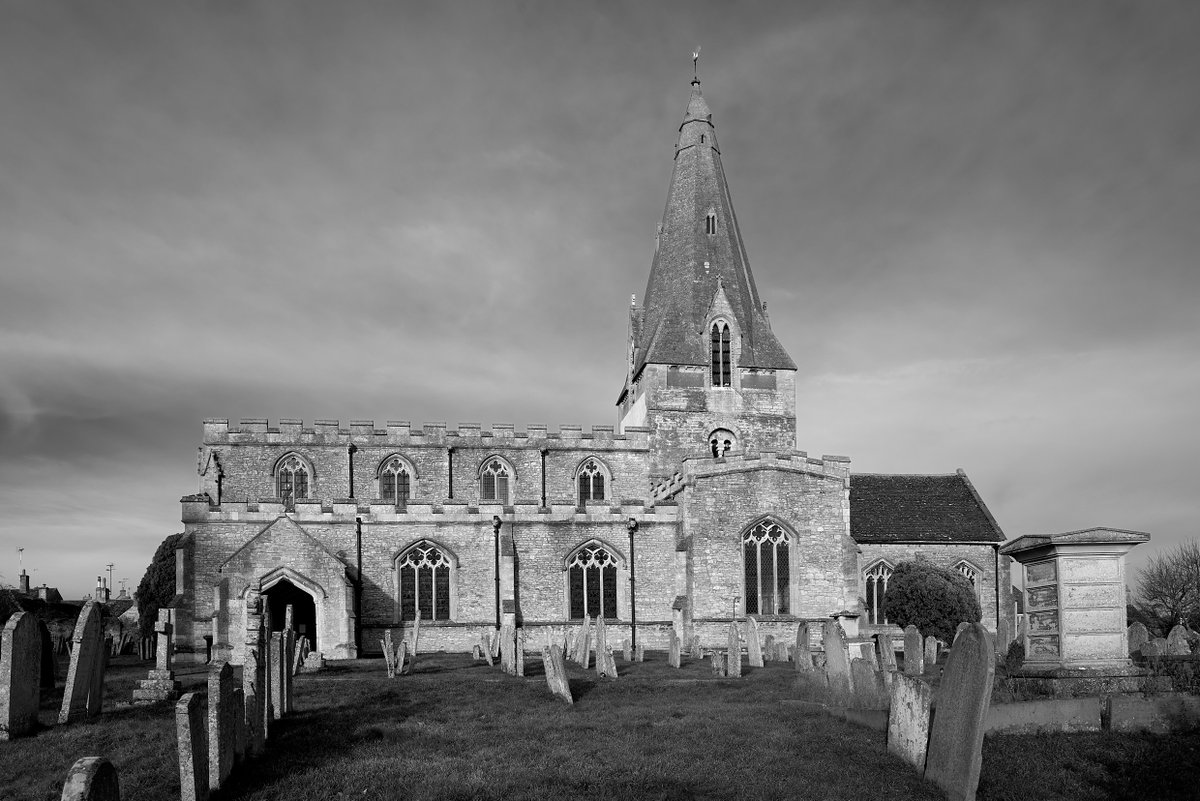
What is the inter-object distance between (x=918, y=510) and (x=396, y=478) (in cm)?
2017

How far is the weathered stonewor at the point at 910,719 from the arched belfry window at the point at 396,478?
2888cm

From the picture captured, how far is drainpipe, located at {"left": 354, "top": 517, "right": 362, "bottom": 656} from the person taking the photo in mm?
29969

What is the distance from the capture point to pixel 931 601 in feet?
109

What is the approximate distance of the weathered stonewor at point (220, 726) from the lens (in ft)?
28.9

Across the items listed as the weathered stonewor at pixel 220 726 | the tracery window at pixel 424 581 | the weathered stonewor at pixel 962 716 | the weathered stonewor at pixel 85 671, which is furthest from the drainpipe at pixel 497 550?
the weathered stonewor at pixel 962 716

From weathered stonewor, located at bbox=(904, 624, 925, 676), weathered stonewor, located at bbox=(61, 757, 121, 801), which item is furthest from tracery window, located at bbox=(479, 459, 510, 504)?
weathered stonewor, located at bbox=(61, 757, 121, 801)

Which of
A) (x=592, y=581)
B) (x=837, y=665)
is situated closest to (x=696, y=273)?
(x=592, y=581)

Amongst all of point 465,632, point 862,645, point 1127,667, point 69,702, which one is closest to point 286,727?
point 69,702

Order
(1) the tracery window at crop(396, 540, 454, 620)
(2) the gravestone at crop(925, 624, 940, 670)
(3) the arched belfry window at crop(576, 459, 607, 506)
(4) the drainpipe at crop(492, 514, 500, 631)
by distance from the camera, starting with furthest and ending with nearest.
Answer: (3) the arched belfry window at crop(576, 459, 607, 506) → (4) the drainpipe at crop(492, 514, 500, 631) → (1) the tracery window at crop(396, 540, 454, 620) → (2) the gravestone at crop(925, 624, 940, 670)

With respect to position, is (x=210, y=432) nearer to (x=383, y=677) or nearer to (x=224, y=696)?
(x=383, y=677)

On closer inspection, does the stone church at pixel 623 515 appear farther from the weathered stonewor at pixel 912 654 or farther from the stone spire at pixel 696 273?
the weathered stonewor at pixel 912 654

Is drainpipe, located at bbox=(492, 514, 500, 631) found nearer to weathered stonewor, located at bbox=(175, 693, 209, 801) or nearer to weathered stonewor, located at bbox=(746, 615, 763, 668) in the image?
weathered stonewor, located at bbox=(746, 615, 763, 668)

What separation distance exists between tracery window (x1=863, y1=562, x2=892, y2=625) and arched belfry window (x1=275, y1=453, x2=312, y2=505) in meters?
20.9

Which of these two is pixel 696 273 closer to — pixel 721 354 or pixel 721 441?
pixel 721 354
